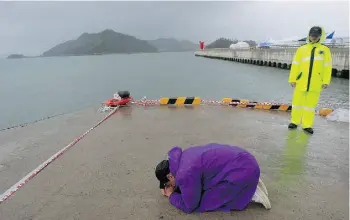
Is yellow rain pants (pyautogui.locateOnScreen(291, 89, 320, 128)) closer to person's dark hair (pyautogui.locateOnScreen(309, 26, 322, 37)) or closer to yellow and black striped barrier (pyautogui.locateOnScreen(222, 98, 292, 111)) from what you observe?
person's dark hair (pyautogui.locateOnScreen(309, 26, 322, 37))

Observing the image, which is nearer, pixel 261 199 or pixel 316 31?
pixel 261 199

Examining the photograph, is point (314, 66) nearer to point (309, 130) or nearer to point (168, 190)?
point (309, 130)

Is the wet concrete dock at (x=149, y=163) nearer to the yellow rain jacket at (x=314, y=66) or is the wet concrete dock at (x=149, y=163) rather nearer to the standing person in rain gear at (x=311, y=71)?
the standing person in rain gear at (x=311, y=71)

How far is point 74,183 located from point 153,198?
117cm

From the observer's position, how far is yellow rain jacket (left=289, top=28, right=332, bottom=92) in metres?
5.43

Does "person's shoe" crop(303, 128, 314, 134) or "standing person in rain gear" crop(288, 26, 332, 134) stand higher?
"standing person in rain gear" crop(288, 26, 332, 134)

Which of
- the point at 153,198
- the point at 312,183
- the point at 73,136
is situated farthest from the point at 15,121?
the point at 312,183

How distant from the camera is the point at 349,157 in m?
4.65

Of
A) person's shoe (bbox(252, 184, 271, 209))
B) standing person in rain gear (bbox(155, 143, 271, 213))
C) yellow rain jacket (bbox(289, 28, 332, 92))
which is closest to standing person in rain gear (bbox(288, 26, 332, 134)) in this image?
yellow rain jacket (bbox(289, 28, 332, 92))

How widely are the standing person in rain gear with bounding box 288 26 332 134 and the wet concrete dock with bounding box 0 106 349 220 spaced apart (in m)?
0.64

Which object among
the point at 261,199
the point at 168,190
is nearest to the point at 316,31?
the point at 261,199

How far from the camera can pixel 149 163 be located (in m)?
4.40

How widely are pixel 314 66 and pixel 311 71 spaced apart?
0.34 feet

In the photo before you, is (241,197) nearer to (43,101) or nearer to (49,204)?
(49,204)
